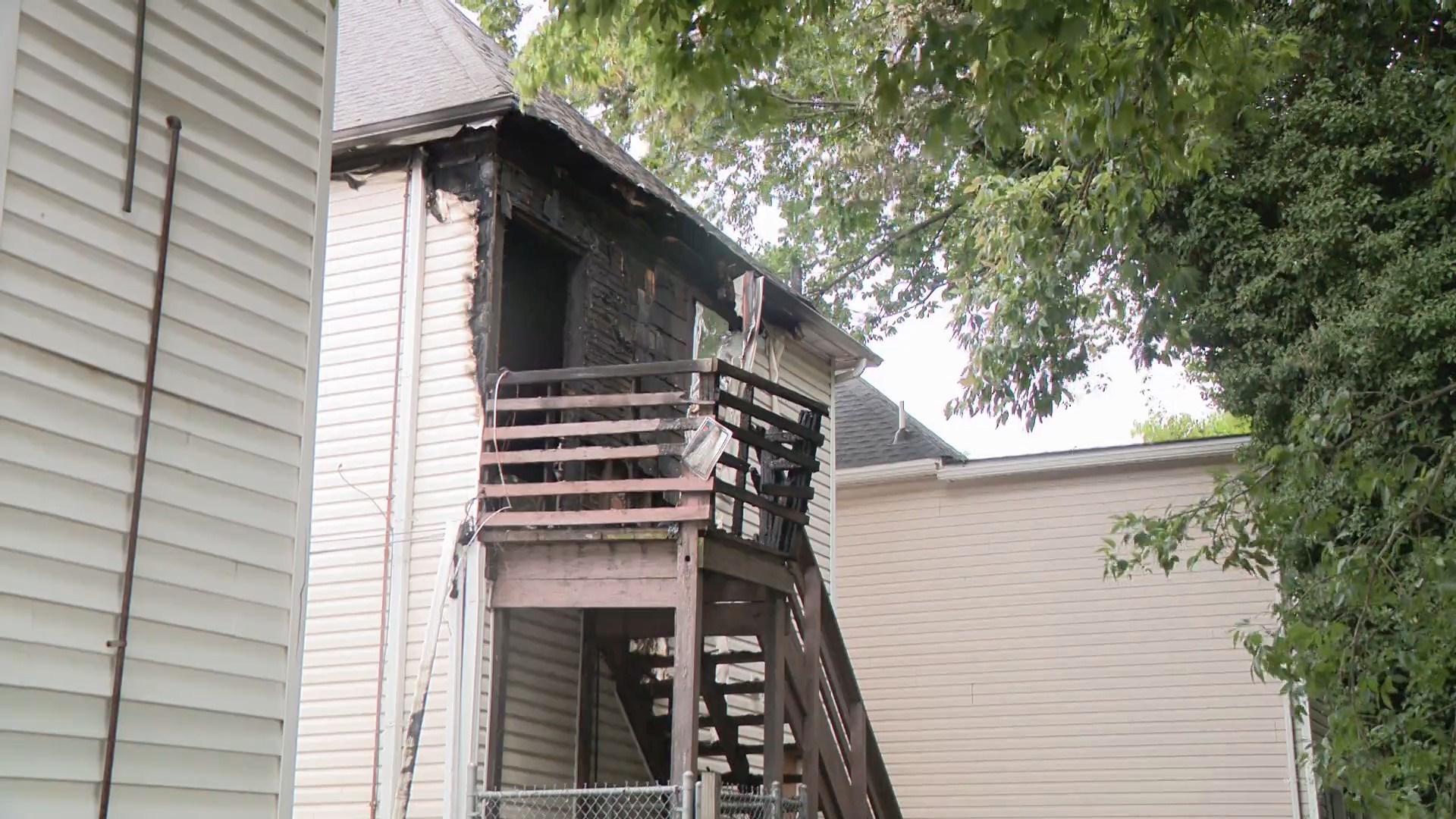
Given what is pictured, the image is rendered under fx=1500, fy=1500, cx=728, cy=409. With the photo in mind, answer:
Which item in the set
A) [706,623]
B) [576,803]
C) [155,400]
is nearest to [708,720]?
[706,623]

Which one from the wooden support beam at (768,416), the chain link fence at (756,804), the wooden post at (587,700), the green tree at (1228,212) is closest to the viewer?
the green tree at (1228,212)

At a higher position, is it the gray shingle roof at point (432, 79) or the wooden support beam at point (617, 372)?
the gray shingle roof at point (432, 79)

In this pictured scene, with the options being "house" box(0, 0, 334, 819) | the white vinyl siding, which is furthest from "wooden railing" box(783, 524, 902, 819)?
"house" box(0, 0, 334, 819)

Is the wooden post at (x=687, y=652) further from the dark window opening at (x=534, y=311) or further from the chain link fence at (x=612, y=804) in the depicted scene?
the dark window opening at (x=534, y=311)

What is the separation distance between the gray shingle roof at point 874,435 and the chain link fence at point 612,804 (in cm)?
846

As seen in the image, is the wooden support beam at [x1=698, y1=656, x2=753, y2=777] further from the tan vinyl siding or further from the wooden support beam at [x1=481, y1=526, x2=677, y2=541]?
the tan vinyl siding

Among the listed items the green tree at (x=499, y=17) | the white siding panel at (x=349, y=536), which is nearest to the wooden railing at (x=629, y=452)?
the white siding panel at (x=349, y=536)

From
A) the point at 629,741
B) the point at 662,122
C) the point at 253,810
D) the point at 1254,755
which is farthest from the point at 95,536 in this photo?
the point at 1254,755

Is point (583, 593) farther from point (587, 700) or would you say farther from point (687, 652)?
point (587, 700)

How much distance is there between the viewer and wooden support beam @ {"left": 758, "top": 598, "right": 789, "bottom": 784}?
10.4 metres

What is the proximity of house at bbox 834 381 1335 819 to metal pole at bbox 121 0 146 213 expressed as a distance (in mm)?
12737

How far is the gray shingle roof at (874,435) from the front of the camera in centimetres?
1962

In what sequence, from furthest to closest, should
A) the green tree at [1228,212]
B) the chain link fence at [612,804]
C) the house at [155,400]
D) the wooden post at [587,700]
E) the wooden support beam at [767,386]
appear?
1. the wooden post at [587,700]
2. the wooden support beam at [767,386]
3. the chain link fence at [612,804]
4. the green tree at [1228,212]
5. the house at [155,400]

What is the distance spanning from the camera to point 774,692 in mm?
10695
